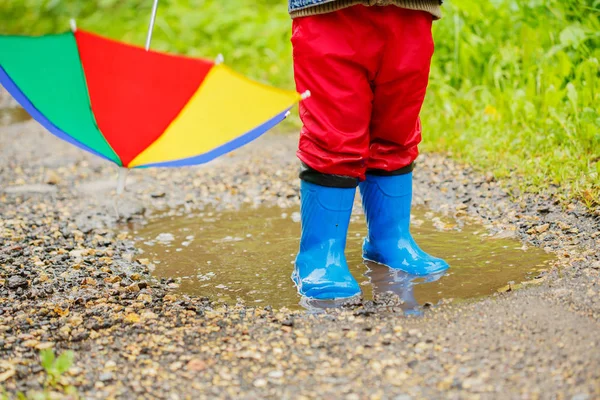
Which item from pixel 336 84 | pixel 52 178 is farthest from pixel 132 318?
pixel 52 178

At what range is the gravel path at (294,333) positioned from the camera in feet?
5.75

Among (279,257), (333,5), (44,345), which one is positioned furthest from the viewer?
(279,257)

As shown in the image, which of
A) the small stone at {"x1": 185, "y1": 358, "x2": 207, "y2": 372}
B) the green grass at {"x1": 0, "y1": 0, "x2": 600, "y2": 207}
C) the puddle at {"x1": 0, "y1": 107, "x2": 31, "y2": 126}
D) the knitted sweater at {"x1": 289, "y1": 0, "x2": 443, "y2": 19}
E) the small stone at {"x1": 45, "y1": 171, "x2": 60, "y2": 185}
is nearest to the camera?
the small stone at {"x1": 185, "y1": 358, "x2": 207, "y2": 372}

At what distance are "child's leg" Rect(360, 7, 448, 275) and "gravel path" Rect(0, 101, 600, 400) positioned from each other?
38 cm

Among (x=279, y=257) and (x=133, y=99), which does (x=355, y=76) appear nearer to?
(x=133, y=99)

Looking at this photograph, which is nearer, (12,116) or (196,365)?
(196,365)

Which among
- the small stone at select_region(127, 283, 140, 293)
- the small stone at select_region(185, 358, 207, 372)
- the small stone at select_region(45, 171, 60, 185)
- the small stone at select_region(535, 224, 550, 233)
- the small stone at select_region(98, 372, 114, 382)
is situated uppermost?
the small stone at select_region(535, 224, 550, 233)

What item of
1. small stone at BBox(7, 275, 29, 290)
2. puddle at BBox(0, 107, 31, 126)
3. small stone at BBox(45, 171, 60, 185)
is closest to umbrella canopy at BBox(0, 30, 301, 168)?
small stone at BBox(7, 275, 29, 290)

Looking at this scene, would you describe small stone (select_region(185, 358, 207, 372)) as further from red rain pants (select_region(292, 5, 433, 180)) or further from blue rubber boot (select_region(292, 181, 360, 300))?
red rain pants (select_region(292, 5, 433, 180))

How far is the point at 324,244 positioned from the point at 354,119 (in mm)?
413

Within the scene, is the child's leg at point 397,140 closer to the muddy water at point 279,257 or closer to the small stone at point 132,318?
the muddy water at point 279,257

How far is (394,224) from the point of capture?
8.33ft

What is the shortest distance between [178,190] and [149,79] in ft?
5.85

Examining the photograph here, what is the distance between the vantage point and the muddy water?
2377 mm
